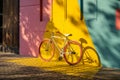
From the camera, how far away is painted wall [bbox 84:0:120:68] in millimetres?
10656

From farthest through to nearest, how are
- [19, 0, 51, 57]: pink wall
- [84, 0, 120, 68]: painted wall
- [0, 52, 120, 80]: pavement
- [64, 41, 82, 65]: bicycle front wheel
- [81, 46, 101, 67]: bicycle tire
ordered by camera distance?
[19, 0, 51, 57]: pink wall → [64, 41, 82, 65]: bicycle front wheel → [81, 46, 101, 67]: bicycle tire → [84, 0, 120, 68]: painted wall → [0, 52, 120, 80]: pavement

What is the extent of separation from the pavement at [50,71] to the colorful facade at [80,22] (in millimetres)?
658

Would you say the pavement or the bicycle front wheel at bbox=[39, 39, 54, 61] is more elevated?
the bicycle front wheel at bbox=[39, 39, 54, 61]

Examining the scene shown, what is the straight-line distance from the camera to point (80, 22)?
1167 cm

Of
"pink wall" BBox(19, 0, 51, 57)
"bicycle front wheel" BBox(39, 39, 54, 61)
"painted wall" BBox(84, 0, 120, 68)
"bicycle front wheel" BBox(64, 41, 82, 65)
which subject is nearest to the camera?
"painted wall" BBox(84, 0, 120, 68)

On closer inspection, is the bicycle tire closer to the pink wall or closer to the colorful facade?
the colorful facade

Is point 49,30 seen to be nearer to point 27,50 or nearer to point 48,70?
point 27,50

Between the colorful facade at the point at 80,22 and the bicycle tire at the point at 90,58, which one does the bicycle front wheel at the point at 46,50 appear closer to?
the colorful facade at the point at 80,22

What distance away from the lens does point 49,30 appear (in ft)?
43.0

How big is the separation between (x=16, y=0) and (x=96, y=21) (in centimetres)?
515

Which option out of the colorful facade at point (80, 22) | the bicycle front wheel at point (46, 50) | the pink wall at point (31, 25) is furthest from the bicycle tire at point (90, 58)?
the pink wall at point (31, 25)

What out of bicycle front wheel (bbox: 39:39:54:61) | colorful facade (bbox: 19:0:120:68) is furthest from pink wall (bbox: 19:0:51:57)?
bicycle front wheel (bbox: 39:39:54:61)

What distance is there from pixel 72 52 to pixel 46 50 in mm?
1378

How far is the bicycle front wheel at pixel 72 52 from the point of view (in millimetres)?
11703
